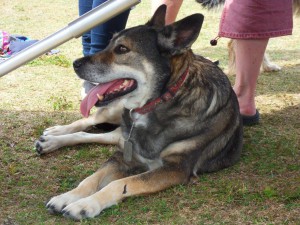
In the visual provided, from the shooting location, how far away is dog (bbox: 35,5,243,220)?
3127 millimetres

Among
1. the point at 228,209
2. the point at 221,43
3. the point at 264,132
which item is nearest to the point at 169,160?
the point at 228,209

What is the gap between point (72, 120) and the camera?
458 cm

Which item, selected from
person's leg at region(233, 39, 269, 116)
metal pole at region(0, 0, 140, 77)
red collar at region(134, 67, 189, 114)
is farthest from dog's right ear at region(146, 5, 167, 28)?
person's leg at region(233, 39, 269, 116)

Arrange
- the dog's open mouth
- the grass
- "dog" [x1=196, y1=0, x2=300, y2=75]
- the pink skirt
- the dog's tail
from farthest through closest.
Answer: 1. the dog's tail
2. "dog" [x1=196, y1=0, x2=300, y2=75]
3. the pink skirt
4. the dog's open mouth
5. the grass

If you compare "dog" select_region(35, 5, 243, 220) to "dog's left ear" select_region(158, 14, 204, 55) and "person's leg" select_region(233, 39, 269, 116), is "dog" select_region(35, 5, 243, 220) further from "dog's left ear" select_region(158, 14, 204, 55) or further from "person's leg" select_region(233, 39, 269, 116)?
"person's leg" select_region(233, 39, 269, 116)

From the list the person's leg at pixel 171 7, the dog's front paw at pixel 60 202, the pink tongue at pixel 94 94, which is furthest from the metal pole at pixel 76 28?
the person's leg at pixel 171 7

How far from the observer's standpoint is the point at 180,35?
3137 millimetres

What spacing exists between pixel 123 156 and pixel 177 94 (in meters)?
0.55

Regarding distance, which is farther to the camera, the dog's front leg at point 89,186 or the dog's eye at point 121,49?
the dog's eye at point 121,49

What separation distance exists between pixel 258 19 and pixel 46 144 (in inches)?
70.8

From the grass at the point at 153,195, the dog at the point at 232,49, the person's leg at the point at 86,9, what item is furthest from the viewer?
the dog at the point at 232,49

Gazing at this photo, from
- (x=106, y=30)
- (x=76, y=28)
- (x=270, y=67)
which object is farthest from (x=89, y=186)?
(x=270, y=67)

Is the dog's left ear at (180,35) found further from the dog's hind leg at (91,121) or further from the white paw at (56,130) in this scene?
the white paw at (56,130)

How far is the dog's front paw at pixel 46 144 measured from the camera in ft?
12.6
